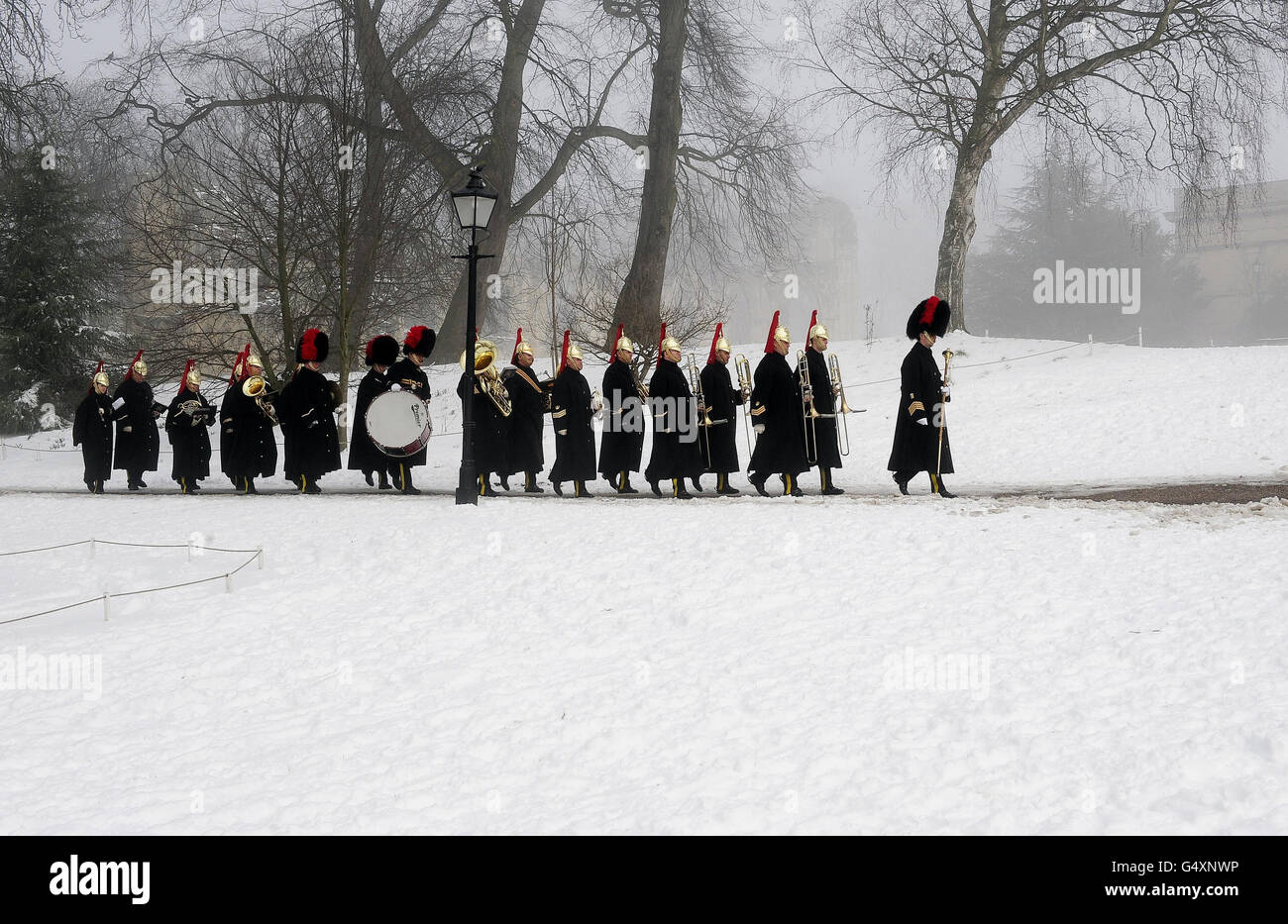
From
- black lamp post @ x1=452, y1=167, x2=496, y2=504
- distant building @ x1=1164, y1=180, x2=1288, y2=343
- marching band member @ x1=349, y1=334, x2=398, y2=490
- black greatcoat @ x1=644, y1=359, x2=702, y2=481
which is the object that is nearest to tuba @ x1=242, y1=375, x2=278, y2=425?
marching band member @ x1=349, y1=334, x2=398, y2=490

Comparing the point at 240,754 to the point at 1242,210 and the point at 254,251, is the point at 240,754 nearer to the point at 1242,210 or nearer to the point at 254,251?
the point at 254,251

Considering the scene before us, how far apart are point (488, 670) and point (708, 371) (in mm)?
7320

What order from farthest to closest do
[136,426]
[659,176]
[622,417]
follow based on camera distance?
[659,176], [136,426], [622,417]

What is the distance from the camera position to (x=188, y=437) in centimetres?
1639

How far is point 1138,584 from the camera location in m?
7.28

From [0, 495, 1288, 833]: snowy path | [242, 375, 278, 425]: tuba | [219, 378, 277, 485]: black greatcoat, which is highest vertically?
[242, 375, 278, 425]: tuba

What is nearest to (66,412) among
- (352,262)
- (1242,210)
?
(352,262)

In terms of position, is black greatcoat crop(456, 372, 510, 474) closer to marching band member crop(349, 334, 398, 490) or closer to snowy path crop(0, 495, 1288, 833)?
marching band member crop(349, 334, 398, 490)

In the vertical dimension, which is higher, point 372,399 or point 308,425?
point 372,399

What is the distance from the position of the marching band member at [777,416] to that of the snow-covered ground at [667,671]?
4.07ft

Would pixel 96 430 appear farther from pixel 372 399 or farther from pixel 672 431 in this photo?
pixel 672 431

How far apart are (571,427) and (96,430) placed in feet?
27.0

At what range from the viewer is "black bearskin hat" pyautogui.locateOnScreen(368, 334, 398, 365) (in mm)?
14938


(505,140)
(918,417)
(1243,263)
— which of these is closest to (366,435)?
(918,417)
